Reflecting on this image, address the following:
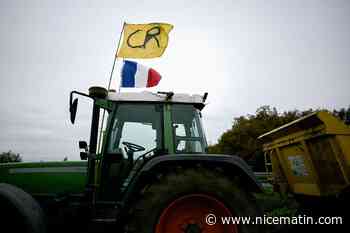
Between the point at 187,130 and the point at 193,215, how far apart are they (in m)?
1.12

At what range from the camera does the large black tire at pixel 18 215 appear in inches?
115

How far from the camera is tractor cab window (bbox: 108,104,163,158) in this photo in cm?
335

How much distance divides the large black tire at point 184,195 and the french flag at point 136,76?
227cm

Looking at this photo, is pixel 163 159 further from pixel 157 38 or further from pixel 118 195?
pixel 157 38

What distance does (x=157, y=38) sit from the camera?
5.00m

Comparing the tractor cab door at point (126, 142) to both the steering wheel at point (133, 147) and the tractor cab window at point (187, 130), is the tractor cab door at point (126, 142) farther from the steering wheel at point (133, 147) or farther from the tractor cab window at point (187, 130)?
the tractor cab window at point (187, 130)

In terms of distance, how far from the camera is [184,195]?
101 inches

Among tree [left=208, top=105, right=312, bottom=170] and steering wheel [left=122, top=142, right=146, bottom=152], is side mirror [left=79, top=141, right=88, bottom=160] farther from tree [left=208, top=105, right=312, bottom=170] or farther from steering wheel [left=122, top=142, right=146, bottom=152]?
tree [left=208, top=105, right=312, bottom=170]

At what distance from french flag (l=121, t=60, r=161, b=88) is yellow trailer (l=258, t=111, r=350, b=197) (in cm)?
234

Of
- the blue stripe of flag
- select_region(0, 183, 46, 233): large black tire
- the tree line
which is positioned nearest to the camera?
select_region(0, 183, 46, 233): large black tire

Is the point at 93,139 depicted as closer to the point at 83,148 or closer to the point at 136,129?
the point at 83,148

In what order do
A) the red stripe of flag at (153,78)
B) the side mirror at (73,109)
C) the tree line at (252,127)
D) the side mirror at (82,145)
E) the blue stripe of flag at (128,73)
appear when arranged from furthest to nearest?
the tree line at (252,127) → the red stripe of flag at (153,78) → the blue stripe of flag at (128,73) → the side mirror at (82,145) → the side mirror at (73,109)

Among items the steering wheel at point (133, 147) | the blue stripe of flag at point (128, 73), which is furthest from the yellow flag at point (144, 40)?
the steering wheel at point (133, 147)

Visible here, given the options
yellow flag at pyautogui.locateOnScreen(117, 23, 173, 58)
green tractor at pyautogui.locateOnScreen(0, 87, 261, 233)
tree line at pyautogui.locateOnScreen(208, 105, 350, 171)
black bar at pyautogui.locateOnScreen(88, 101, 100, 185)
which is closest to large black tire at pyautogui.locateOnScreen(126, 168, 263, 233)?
green tractor at pyautogui.locateOnScreen(0, 87, 261, 233)
